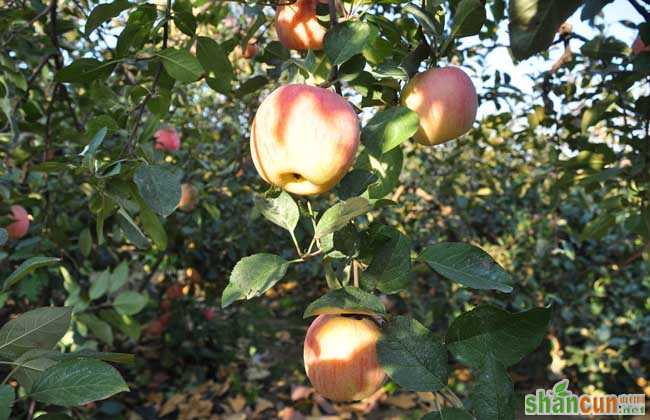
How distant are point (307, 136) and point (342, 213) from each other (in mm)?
148

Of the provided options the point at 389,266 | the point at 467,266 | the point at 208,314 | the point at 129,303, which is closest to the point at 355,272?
the point at 389,266

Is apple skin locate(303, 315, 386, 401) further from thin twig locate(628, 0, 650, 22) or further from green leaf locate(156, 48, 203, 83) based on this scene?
thin twig locate(628, 0, 650, 22)

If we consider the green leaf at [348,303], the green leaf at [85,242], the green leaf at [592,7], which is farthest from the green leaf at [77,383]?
the green leaf at [85,242]

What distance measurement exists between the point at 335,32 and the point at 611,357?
280 centimetres

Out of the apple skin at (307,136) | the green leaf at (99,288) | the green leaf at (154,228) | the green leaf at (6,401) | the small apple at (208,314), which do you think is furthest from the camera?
the small apple at (208,314)

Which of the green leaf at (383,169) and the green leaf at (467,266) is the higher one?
the green leaf at (383,169)

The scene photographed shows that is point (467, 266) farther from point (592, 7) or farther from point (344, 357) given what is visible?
point (592, 7)

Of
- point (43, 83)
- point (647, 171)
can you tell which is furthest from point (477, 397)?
point (43, 83)

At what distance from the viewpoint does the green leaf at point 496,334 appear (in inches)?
24.1

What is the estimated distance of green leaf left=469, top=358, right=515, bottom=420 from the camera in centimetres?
58

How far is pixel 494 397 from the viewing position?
582mm

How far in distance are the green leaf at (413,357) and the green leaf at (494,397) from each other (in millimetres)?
58

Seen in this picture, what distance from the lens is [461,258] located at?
0.73m

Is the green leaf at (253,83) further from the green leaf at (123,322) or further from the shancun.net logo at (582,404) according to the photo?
the shancun.net logo at (582,404)
